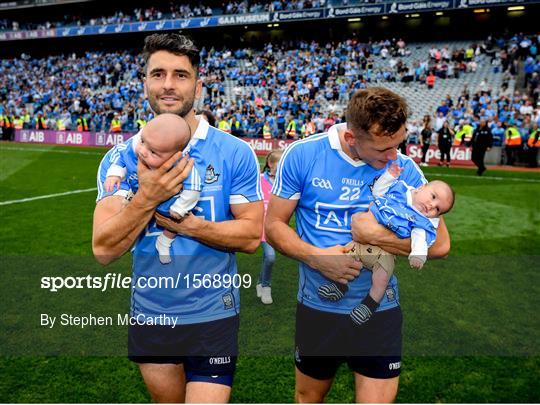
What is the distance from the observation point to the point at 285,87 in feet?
117

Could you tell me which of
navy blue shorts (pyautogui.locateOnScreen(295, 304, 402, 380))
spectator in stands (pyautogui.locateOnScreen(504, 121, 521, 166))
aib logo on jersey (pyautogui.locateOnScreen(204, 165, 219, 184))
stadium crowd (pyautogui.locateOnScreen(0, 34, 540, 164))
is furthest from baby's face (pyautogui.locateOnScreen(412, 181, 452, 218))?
stadium crowd (pyautogui.locateOnScreen(0, 34, 540, 164))

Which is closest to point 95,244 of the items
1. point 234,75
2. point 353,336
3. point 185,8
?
point 353,336

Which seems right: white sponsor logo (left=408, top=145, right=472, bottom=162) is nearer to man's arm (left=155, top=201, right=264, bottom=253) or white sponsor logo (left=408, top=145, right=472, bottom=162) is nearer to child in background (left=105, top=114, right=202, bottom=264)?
man's arm (left=155, top=201, right=264, bottom=253)

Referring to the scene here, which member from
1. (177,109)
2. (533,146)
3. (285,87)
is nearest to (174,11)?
(285,87)

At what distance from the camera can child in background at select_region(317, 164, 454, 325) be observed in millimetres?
2691

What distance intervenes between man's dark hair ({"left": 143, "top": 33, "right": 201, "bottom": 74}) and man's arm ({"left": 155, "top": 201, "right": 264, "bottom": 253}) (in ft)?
2.95

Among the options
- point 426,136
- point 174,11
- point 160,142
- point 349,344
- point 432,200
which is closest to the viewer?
point 160,142

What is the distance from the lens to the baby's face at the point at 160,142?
2246 mm

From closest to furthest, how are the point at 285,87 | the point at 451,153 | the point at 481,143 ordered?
the point at 481,143
the point at 451,153
the point at 285,87

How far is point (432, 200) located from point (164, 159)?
61.2 inches

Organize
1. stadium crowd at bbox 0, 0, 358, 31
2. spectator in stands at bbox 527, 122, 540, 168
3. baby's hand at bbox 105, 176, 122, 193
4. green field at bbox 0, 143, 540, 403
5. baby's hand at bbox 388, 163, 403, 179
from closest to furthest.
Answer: baby's hand at bbox 105, 176, 122, 193
baby's hand at bbox 388, 163, 403, 179
green field at bbox 0, 143, 540, 403
spectator in stands at bbox 527, 122, 540, 168
stadium crowd at bbox 0, 0, 358, 31

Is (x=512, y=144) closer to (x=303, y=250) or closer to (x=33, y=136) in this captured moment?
(x=303, y=250)

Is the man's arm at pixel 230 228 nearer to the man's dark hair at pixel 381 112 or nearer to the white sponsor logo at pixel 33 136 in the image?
the man's dark hair at pixel 381 112

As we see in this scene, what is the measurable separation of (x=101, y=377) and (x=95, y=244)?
2535mm
